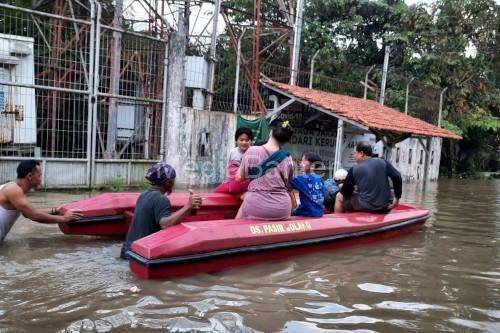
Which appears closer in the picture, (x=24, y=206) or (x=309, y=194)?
(x=24, y=206)

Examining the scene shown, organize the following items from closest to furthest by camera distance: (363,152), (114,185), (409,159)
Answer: (363,152) → (114,185) → (409,159)

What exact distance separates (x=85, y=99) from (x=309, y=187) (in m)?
5.99

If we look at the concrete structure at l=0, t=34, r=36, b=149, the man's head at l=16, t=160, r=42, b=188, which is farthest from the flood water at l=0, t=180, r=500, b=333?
the concrete structure at l=0, t=34, r=36, b=149

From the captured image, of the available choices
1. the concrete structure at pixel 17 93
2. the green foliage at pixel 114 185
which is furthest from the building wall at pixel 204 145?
the concrete structure at pixel 17 93

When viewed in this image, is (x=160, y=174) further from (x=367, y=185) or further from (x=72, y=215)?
(x=367, y=185)

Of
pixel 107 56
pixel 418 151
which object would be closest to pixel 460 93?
pixel 418 151

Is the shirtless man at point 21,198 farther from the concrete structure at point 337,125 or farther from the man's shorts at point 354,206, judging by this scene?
the concrete structure at point 337,125

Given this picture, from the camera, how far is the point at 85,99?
1004cm

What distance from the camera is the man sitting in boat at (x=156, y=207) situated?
4773mm

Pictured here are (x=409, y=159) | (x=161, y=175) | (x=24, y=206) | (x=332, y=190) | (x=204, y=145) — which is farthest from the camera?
(x=409, y=159)

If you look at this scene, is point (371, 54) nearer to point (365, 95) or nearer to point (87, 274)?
point (365, 95)

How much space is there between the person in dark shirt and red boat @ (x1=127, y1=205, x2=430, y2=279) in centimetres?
38

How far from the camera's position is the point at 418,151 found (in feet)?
63.5

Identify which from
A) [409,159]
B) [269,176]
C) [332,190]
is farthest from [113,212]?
[409,159]
